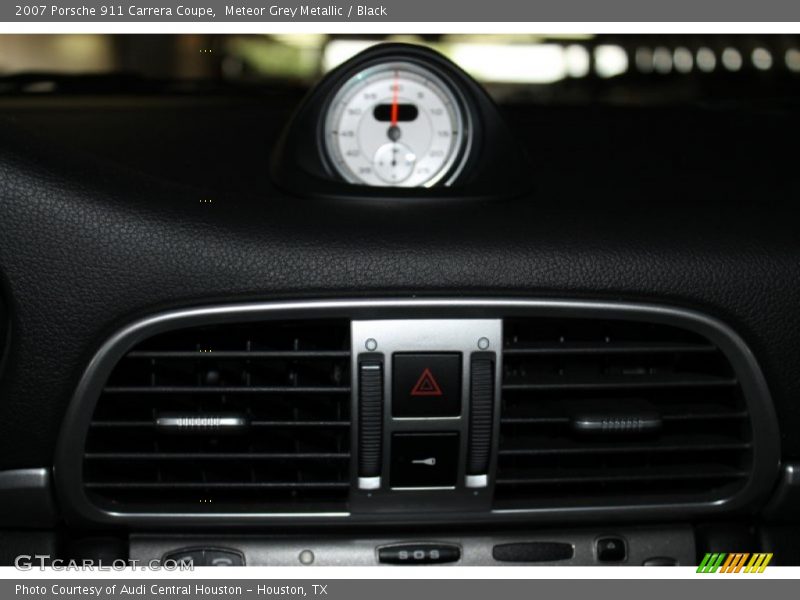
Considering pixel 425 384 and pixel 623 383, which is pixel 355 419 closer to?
pixel 425 384

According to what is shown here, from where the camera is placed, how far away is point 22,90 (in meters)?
2.21

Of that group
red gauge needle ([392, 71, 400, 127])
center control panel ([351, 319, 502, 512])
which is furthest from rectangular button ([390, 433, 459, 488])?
red gauge needle ([392, 71, 400, 127])

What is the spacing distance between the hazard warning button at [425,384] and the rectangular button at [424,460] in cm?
4

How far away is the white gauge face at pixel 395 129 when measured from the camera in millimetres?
1885

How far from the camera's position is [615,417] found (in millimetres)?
1796

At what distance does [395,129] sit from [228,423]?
58cm

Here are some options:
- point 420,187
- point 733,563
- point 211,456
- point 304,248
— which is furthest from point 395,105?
point 733,563

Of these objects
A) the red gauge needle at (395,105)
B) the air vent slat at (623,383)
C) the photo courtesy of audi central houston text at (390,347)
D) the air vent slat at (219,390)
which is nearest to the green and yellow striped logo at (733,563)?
the photo courtesy of audi central houston text at (390,347)

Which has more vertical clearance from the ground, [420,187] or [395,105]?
[395,105]

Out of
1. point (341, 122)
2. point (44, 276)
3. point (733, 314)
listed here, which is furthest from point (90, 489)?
point (733, 314)

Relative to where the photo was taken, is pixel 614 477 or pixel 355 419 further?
pixel 614 477

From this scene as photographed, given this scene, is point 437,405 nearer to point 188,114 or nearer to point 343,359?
point 343,359

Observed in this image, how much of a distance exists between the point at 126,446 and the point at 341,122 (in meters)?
0.66

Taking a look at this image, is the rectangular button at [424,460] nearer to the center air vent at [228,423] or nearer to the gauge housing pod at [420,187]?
the center air vent at [228,423]
